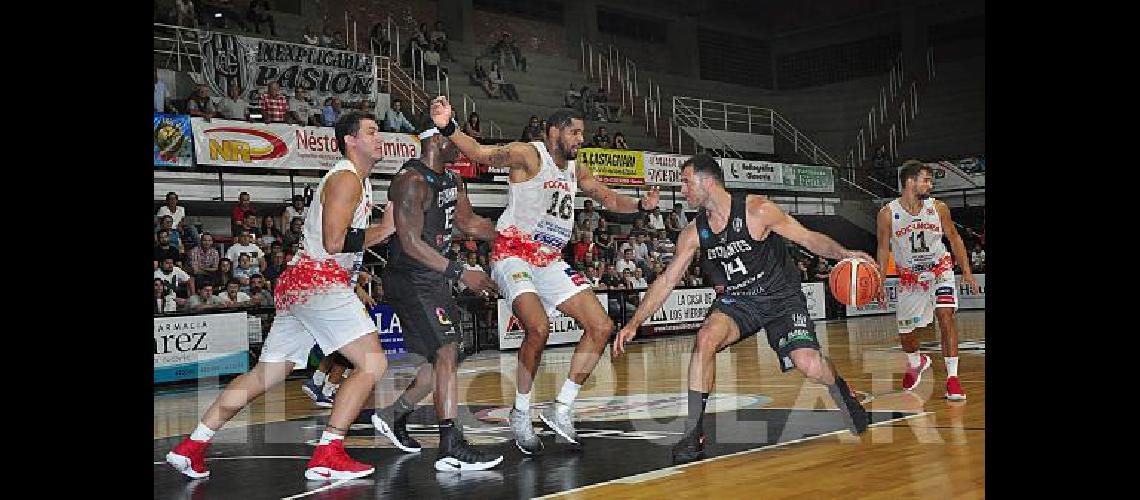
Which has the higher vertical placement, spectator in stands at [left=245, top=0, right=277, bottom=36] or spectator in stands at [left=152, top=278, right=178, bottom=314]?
spectator in stands at [left=245, top=0, right=277, bottom=36]

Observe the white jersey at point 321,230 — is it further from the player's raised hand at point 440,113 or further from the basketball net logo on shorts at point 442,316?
the basketball net logo on shorts at point 442,316

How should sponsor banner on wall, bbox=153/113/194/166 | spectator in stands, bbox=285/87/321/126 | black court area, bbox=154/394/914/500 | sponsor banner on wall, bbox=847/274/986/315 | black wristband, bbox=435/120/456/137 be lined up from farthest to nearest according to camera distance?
sponsor banner on wall, bbox=847/274/986/315
spectator in stands, bbox=285/87/321/126
sponsor banner on wall, bbox=153/113/194/166
black wristband, bbox=435/120/456/137
black court area, bbox=154/394/914/500

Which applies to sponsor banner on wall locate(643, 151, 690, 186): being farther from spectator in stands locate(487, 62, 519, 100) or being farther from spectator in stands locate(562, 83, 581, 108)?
spectator in stands locate(487, 62, 519, 100)

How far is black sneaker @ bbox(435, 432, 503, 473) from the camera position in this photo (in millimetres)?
6668

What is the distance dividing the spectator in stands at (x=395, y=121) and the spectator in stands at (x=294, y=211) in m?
2.37

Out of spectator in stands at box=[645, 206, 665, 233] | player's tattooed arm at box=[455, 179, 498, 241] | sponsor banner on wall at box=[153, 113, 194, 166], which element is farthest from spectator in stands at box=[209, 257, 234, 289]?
spectator in stands at box=[645, 206, 665, 233]

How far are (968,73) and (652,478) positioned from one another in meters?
28.3

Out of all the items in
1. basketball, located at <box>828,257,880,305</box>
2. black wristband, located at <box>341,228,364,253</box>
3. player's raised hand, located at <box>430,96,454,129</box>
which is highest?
player's raised hand, located at <box>430,96,454,129</box>

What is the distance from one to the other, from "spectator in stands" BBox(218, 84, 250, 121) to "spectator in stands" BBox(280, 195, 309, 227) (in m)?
1.67

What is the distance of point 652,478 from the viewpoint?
20.4 feet

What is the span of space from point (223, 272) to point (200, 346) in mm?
1918

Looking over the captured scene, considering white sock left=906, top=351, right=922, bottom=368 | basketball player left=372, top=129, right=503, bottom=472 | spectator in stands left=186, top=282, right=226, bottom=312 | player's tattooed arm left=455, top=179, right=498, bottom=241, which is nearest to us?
basketball player left=372, top=129, right=503, bottom=472
